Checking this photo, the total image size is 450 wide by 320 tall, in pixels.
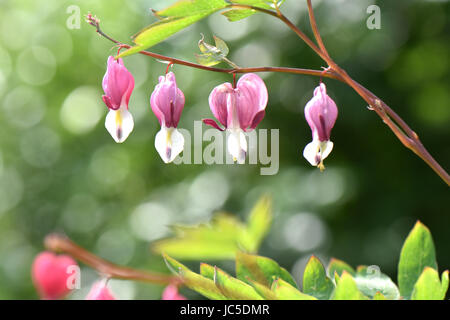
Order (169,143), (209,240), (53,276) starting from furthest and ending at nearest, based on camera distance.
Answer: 1. (53,276)
2. (169,143)
3. (209,240)

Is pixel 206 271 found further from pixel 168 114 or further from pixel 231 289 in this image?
pixel 168 114

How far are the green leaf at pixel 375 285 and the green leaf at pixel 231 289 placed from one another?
0.20 metres

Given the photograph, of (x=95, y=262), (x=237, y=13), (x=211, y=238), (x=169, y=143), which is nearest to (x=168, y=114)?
(x=169, y=143)

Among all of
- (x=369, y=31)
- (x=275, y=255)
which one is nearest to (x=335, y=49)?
(x=369, y=31)

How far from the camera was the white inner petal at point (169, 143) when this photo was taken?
25.2 inches

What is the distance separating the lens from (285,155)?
263cm

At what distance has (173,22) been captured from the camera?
1.66 ft

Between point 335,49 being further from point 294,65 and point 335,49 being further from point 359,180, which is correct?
point 359,180

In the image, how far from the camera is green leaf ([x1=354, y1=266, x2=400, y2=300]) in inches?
23.7

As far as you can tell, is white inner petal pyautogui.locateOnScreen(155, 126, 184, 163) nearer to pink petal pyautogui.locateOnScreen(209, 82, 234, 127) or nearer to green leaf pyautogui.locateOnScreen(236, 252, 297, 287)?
pink petal pyautogui.locateOnScreen(209, 82, 234, 127)

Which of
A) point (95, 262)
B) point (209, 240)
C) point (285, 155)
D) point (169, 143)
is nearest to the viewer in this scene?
point (209, 240)

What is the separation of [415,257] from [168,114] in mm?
342

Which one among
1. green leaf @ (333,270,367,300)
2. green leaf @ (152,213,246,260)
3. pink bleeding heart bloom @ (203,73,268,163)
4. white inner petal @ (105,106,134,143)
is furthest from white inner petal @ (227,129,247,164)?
green leaf @ (152,213,246,260)
